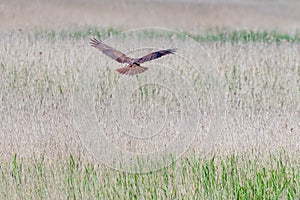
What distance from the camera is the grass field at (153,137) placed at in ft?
14.9

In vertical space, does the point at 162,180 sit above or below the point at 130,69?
below

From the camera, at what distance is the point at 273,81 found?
8031mm

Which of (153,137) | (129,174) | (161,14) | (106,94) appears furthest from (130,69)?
(161,14)

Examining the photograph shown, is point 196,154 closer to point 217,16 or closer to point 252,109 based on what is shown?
point 252,109

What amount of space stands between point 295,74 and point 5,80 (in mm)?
3420

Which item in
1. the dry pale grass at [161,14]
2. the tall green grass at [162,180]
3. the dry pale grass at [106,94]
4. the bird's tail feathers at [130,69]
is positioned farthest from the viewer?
the dry pale grass at [161,14]

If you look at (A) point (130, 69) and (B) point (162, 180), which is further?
(A) point (130, 69)

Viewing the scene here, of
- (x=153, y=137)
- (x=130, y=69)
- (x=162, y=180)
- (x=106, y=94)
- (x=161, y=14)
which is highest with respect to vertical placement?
(x=161, y=14)

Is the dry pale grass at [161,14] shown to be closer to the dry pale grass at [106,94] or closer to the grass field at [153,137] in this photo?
the dry pale grass at [106,94]

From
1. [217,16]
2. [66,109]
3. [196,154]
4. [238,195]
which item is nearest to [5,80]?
[66,109]

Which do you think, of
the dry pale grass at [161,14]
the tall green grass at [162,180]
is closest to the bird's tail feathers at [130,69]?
the tall green grass at [162,180]

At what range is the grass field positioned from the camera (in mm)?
4551

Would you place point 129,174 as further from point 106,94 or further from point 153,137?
point 106,94

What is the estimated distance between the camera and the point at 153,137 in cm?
529
